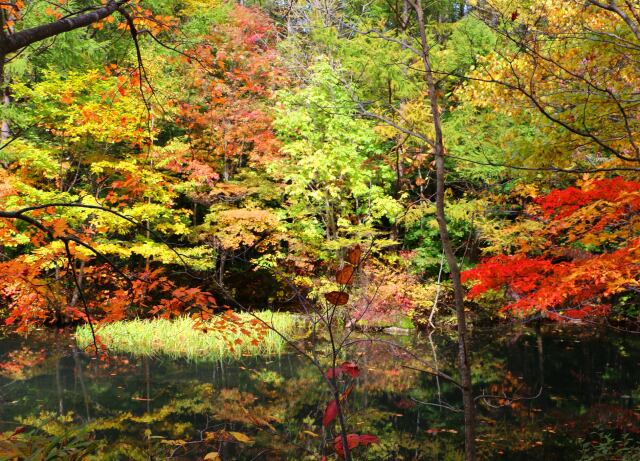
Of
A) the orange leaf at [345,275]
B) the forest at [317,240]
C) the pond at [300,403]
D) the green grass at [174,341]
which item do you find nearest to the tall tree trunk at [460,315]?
the forest at [317,240]

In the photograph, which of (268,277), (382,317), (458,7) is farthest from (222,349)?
(458,7)

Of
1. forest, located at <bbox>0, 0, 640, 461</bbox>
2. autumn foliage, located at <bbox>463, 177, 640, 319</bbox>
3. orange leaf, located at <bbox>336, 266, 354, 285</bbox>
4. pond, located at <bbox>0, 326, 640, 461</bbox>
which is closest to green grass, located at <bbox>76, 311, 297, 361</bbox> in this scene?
forest, located at <bbox>0, 0, 640, 461</bbox>

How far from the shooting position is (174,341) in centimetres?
990

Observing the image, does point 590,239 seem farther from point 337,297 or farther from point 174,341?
point 174,341

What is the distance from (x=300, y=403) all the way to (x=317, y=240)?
626cm

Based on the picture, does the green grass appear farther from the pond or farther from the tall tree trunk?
the tall tree trunk

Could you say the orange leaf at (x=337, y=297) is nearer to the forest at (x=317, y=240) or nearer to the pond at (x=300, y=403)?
the forest at (x=317, y=240)

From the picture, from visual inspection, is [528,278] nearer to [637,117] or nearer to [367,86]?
[637,117]

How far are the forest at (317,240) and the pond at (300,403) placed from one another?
0.16 feet

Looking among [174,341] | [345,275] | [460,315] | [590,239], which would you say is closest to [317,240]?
[174,341]

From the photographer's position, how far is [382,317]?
1206cm

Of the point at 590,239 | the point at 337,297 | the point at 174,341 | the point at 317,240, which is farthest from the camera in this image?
the point at 317,240

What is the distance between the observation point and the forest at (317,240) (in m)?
4.55

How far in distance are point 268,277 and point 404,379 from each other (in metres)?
7.29
